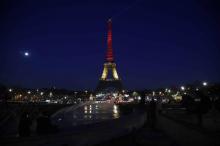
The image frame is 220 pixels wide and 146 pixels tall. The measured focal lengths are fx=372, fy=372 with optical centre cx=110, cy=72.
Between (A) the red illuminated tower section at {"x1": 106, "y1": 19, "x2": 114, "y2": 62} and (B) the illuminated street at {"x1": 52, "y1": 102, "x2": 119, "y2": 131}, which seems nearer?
(B) the illuminated street at {"x1": 52, "y1": 102, "x2": 119, "y2": 131}

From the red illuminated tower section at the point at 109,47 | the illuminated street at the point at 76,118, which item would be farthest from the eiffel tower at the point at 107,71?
the illuminated street at the point at 76,118

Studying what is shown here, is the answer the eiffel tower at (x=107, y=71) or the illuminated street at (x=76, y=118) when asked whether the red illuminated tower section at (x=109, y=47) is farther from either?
the illuminated street at (x=76, y=118)

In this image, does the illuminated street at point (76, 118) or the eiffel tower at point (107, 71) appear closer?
the illuminated street at point (76, 118)

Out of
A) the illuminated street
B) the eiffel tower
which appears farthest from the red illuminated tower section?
the illuminated street

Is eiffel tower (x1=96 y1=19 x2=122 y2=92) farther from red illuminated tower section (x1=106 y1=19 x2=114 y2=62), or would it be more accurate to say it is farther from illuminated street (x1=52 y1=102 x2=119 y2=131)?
illuminated street (x1=52 y1=102 x2=119 y2=131)

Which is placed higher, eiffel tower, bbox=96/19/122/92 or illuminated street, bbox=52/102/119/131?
eiffel tower, bbox=96/19/122/92

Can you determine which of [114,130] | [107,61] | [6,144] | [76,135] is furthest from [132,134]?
[107,61]

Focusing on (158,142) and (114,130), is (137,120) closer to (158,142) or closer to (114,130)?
(114,130)

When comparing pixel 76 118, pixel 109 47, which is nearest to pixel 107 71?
pixel 109 47

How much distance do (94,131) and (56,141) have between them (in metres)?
1.66

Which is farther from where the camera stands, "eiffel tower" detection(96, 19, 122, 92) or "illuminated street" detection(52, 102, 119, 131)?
"eiffel tower" detection(96, 19, 122, 92)

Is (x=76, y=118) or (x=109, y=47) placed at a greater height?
(x=109, y=47)

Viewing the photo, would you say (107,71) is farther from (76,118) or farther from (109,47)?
(76,118)

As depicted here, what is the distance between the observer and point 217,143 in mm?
10203
